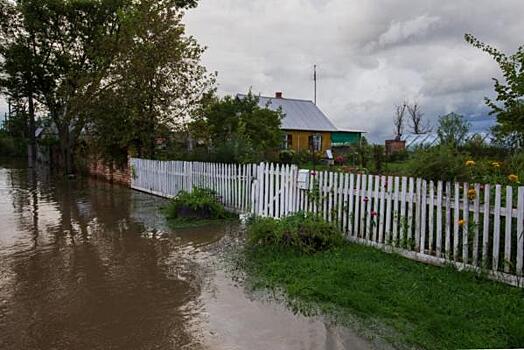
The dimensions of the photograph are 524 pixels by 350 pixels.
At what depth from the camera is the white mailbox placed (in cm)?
738

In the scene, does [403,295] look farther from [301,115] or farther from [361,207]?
[301,115]

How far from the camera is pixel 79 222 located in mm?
9180

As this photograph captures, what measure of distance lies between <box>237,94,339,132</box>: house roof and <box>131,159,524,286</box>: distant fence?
1216 inches

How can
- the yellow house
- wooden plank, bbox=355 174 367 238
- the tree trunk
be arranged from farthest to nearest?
the yellow house, the tree trunk, wooden plank, bbox=355 174 367 238

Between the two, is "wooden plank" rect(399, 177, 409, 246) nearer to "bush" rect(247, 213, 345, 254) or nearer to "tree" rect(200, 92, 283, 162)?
"bush" rect(247, 213, 345, 254)

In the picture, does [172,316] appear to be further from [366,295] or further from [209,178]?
[209,178]

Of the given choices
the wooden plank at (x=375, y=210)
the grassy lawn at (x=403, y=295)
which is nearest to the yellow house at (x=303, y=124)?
the wooden plank at (x=375, y=210)

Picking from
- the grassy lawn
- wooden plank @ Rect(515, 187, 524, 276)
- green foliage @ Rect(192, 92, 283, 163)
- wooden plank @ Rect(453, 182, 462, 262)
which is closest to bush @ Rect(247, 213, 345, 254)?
the grassy lawn

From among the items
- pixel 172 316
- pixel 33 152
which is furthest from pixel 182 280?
pixel 33 152

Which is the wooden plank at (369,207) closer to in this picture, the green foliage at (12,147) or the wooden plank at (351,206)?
the wooden plank at (351,206)

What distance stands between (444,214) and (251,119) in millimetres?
19586

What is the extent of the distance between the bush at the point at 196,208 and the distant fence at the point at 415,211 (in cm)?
85

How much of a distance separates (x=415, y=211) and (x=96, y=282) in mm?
3973

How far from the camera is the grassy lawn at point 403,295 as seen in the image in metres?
3.47
